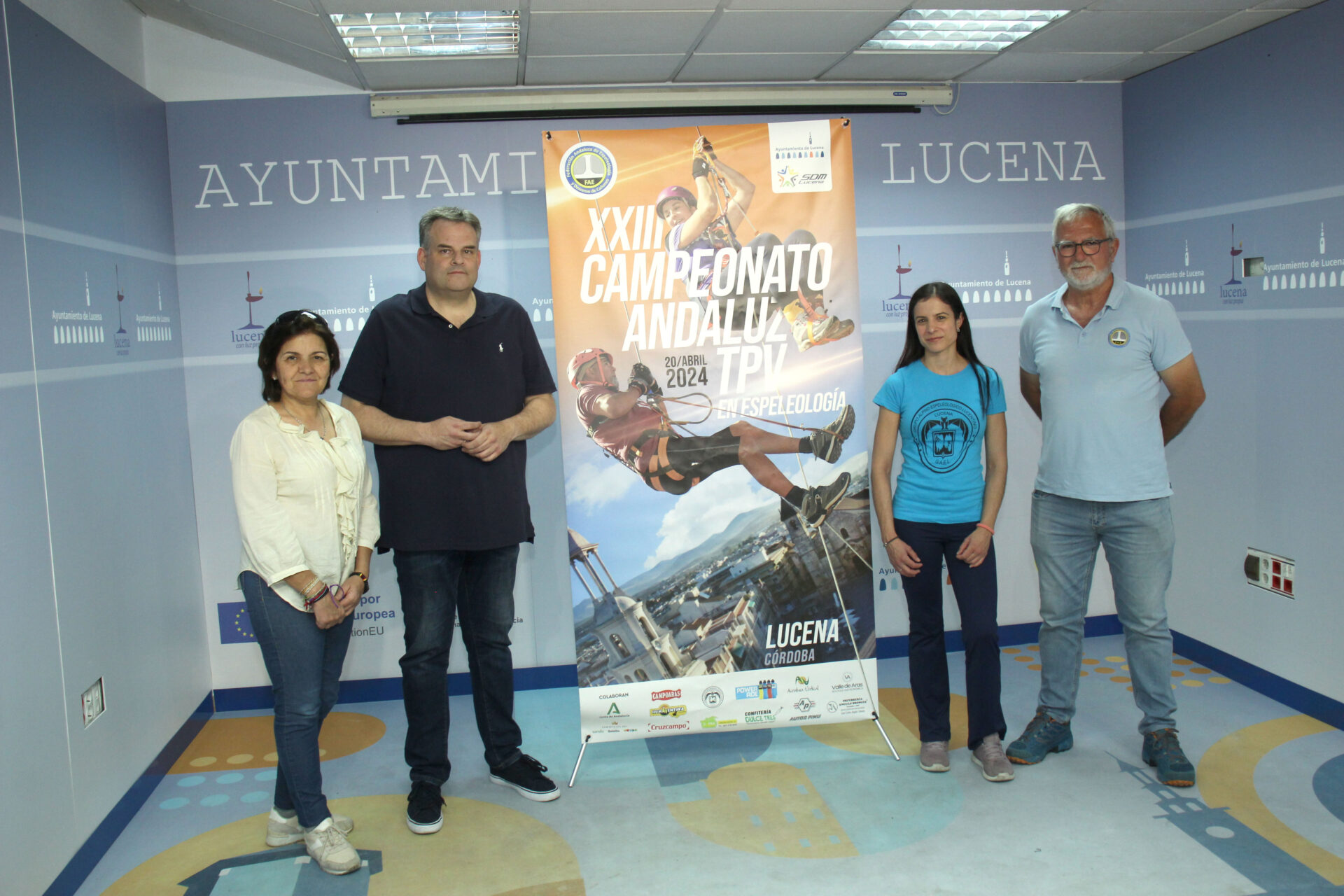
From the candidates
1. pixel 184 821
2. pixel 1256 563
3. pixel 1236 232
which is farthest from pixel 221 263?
pixel 1256 563

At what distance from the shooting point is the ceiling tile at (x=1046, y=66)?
11.9 ft

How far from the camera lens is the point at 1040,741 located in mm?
2986

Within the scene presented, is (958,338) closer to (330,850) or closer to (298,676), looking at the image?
(298,676)

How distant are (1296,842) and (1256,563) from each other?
1.40 meters

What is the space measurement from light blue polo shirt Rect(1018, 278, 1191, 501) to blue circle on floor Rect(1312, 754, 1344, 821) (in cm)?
99

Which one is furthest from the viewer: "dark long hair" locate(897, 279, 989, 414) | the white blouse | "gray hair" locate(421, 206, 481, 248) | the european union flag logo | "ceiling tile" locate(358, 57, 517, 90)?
the european union flag logo

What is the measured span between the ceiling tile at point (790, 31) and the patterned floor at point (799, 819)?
2478 millimetres

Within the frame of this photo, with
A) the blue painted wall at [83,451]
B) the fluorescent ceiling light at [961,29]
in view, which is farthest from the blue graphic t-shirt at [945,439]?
the blue painted wall at [83,451]

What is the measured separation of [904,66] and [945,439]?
1.77 m

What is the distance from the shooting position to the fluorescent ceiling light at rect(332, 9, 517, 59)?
3.03 metres

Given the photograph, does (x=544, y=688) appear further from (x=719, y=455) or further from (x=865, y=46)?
(x=865, y=46)

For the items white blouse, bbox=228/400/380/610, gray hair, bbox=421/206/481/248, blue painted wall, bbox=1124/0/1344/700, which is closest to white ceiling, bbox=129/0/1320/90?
blue painted wall, bbox=1124/0/1344/700

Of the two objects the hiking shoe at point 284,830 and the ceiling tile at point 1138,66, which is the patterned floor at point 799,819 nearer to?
the hiking shoe at point 284,830

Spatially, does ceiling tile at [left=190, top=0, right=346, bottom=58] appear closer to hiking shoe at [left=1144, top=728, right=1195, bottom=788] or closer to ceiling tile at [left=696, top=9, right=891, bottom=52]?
ceiling tile at [left=696, top=9, right=891, bottom=52]
